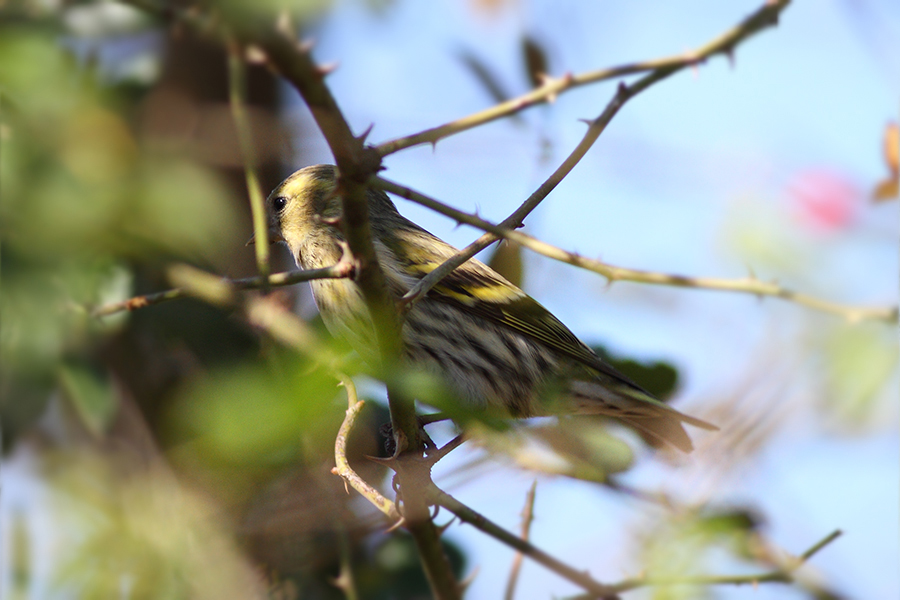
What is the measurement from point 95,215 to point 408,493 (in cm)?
126

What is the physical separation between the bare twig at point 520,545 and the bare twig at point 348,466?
16cm

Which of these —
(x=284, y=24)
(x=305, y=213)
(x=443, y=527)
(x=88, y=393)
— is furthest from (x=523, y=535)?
(x=305, y=213)

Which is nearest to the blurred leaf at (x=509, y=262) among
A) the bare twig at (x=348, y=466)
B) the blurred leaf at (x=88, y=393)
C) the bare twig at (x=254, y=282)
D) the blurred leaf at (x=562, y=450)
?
the blurred leaf at (x=562, y=450)

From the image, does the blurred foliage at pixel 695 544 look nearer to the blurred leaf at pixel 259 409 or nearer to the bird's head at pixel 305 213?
the blurred leaf at pixel 259 409

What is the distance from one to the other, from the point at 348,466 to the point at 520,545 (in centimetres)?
52

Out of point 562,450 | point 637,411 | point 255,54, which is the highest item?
point 255,54

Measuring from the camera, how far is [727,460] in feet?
6.86

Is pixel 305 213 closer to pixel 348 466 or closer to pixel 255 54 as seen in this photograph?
pixel 348 466

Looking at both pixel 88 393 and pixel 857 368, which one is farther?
pixel 88 393

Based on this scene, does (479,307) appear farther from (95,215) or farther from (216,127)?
(95,215)

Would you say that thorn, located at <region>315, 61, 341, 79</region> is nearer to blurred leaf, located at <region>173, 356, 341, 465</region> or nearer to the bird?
blurred leaf, located at <region>173, 356, 341, 465</region>

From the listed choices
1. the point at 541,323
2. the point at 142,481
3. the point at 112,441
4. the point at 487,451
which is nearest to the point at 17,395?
the point at 142,481

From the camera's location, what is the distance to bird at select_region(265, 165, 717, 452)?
3502 mm

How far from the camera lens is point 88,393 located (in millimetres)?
2537
